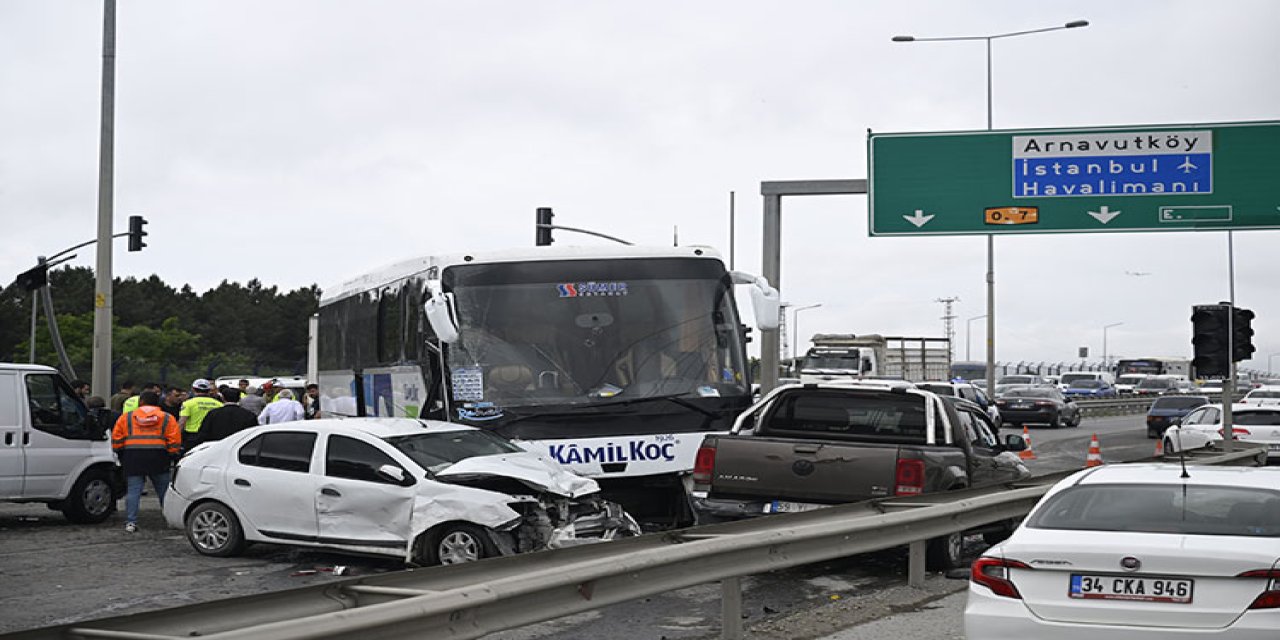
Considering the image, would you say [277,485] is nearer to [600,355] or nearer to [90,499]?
[600,355]

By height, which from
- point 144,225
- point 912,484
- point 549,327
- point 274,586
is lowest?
point 274,586

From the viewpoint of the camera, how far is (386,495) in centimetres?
1270

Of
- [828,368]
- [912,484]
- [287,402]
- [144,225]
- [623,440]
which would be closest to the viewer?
[912,484]

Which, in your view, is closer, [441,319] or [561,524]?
[561,524]

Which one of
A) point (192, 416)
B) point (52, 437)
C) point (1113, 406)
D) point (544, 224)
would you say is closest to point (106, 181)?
point (192, 416)

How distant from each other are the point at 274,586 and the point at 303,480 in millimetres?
1495

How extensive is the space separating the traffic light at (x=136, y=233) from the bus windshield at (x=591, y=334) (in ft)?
67.1

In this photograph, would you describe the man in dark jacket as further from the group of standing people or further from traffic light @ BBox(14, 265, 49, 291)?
traffic light @ BBox(14, 265, 49, 291)

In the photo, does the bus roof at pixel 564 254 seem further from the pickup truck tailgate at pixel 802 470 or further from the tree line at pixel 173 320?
the tree line at pixel 173 320

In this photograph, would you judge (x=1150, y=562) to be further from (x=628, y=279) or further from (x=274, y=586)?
(x=628, y=279)

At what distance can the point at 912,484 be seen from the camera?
12.0 m

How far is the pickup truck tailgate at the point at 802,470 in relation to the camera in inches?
473

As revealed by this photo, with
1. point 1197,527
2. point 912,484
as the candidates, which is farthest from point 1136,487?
point 912,484

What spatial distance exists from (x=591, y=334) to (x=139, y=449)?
5.35 meters
